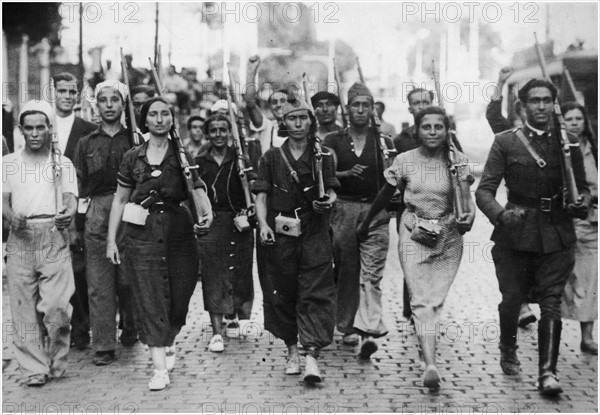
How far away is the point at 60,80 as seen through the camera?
834 cm

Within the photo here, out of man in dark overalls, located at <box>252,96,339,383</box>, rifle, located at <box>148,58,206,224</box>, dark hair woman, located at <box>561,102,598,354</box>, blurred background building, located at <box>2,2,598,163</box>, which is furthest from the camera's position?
blurred background building, located at <box>2,2,598,163</box>

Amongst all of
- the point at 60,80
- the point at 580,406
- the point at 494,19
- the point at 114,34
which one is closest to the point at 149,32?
the point at 114,34

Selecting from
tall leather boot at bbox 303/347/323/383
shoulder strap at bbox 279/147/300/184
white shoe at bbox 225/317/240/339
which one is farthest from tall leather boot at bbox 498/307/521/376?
white shoe at bbox 225/317/240/339

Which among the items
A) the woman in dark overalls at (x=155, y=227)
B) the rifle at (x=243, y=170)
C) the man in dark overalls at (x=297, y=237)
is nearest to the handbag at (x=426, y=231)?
the man in dark overalls at (x=297, y=237)

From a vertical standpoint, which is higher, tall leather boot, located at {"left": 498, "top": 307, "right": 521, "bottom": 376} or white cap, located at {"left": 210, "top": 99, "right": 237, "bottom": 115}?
white cap, located at {"left": 210, "top": 99, "right": 237, "bottom": 115}

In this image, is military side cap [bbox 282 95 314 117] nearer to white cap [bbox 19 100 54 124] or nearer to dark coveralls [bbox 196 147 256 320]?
dark coveralls [bbox 196 147 256 320]

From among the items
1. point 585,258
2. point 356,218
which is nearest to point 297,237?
point 356,218

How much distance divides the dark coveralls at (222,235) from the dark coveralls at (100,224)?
34.0 inches

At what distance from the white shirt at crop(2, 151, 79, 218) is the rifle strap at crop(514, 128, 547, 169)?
3527 mm

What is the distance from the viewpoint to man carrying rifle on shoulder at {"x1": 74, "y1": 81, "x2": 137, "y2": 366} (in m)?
7.30

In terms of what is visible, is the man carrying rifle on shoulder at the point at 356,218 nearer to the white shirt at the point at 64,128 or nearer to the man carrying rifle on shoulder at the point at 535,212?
the man carrying rifle on shoulder at the point at 535,212

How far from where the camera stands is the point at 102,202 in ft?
24.2

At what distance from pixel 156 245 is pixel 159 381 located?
→ 0.99 m

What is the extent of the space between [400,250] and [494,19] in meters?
3.81
